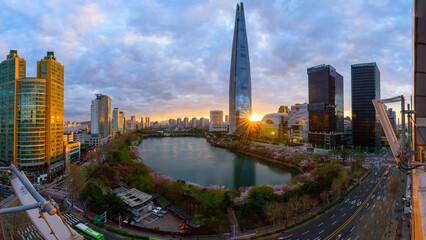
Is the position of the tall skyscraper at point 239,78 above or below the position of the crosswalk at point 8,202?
above

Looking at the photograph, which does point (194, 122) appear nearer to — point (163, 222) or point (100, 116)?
point (100, 116)

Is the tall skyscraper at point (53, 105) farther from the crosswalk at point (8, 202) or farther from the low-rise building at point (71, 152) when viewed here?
the crosswalk at point (8, 202)

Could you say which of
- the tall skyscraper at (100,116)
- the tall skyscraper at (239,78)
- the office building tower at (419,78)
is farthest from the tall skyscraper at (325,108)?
the tall skyscraper at (100,116)

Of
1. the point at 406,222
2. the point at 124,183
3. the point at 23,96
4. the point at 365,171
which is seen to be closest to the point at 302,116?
the point at 365,171

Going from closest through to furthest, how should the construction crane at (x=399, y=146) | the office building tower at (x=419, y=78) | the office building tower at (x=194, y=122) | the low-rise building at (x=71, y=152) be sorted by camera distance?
the office building tower at (x=419, y=78) < the construction crane at (x=399, y=146) < the low-rise building at (x=71, y=152) < the office building tower at (x=194, y=122)

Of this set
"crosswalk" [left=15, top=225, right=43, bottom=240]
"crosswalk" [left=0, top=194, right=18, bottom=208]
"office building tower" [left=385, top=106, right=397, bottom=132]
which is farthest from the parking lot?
"office building tower" [left=385, top=106, right=397, bottom=132]

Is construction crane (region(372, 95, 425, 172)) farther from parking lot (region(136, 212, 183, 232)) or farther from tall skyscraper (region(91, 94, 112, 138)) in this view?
tall skyscraper (region(91, 94, 112, 138))
